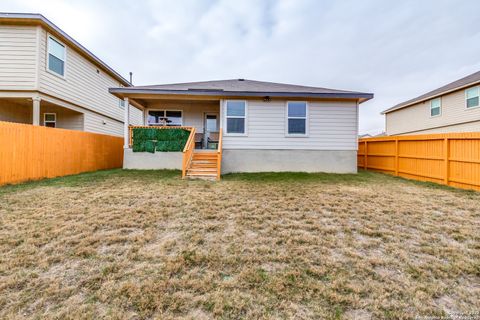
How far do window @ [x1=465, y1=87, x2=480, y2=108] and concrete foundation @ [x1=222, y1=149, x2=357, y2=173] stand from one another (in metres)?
10.1

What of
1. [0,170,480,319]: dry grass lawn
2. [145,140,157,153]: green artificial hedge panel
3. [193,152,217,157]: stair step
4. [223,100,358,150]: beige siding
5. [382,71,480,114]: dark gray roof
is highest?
[382,71,480,114]: dark gray roof

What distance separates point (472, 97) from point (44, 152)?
21888 mm

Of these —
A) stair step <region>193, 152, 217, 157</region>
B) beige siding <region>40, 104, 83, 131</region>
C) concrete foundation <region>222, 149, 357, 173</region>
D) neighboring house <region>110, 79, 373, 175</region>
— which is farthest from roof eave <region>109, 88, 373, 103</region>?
beige siding <region>40, 104, 83, 131</region>

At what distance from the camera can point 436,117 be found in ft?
50.2

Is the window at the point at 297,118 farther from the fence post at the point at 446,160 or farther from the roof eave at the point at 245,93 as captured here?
the fence post at the point at 446,160

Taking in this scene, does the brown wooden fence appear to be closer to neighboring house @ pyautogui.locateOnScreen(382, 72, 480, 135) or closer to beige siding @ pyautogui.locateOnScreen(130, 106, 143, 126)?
neighboring house @ pyautogui.locateOnScreen(382, 72, 480, 135)

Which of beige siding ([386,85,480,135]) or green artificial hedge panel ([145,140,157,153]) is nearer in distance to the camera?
green artificial hedge panel ([145,140,157,153])

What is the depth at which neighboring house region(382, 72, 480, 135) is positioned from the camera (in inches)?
502

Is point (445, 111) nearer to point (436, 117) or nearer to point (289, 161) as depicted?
point (436, 117)

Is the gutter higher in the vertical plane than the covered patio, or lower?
higher

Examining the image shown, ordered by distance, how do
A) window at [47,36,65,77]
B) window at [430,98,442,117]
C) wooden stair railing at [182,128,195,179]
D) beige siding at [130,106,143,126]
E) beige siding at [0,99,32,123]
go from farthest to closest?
beige siding at [130,106,143,126] → window at [430,98,442,117] → beige siding at [0,99,32,123] → window at [47,36,65,77] → wooden stair railing at [182,128,195,179]

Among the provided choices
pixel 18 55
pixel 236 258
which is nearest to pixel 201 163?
pixel 236 258

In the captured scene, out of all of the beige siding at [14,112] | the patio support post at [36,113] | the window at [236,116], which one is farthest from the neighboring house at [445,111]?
the beige siding at [14,112]

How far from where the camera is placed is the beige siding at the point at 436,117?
524 inches
